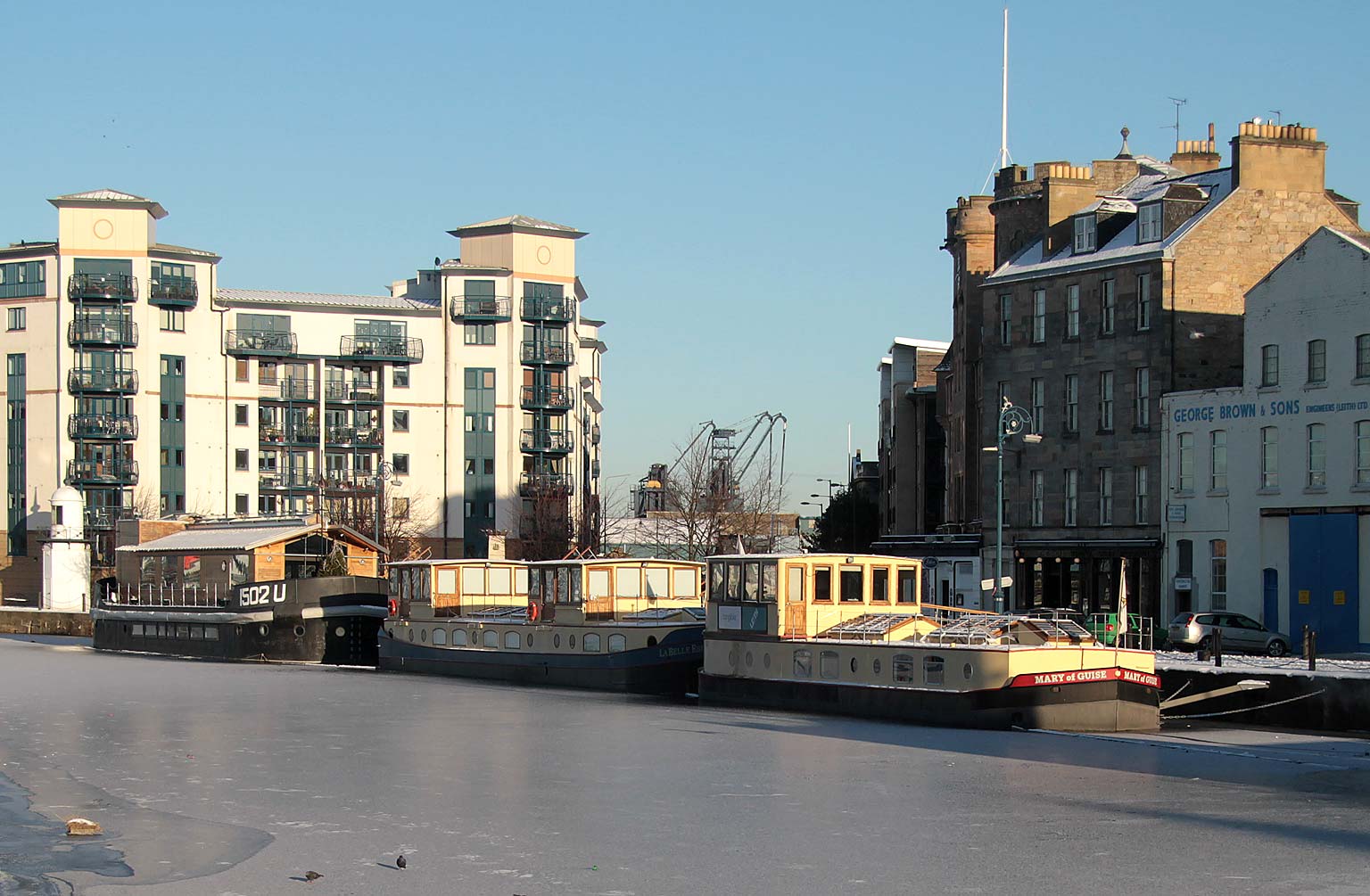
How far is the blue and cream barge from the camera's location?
5297 centimetres

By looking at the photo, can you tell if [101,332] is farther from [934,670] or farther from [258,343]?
[934,670]

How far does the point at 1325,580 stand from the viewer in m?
56.6

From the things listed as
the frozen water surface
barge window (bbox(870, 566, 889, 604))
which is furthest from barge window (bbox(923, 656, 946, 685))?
barge window (bbox(870, 566, 889, 604))

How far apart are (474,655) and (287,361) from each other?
58081 mm

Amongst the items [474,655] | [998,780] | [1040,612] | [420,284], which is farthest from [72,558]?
[998,780]

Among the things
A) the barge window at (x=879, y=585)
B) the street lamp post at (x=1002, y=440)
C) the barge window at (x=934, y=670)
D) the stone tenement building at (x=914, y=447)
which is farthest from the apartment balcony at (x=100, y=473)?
the barge window at (x=934, y=670)

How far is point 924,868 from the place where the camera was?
21.1 meters

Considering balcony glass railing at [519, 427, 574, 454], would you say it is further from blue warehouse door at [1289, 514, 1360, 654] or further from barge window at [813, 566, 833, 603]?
barge window at [813, 566, 833, 603]

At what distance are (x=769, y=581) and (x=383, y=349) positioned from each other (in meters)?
70.6

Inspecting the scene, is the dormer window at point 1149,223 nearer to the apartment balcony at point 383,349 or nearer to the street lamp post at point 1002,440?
the street lamp post at point 1002,440

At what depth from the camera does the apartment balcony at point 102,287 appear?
106938mm

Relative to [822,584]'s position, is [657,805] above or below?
below

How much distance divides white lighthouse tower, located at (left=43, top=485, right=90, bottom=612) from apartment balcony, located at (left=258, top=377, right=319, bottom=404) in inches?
561

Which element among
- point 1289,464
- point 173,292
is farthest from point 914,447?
point 173,292
